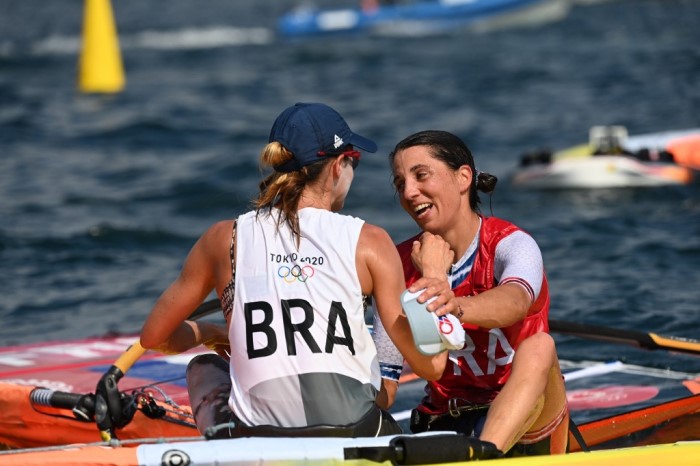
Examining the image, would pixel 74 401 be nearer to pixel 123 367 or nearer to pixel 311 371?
pixel 123 367

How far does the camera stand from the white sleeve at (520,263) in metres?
3.64

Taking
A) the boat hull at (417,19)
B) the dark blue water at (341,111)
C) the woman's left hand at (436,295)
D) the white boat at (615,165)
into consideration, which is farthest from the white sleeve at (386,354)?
the boat hull at (417,19)

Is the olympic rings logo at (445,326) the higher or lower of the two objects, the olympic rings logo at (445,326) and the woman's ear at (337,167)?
the lower

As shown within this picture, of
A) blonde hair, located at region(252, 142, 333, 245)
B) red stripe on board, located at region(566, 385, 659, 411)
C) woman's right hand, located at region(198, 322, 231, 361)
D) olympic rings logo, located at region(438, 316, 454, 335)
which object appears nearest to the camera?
olympic rings logo, located at region(438, 316, 454, 335)

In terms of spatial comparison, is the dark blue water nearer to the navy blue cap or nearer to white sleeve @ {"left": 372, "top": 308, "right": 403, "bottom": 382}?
white sleeve @ {"left": 372, "top": 308, "right": 403, "bottom": 382}

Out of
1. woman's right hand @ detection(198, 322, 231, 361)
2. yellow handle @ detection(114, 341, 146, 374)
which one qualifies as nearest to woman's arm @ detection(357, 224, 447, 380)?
woman's right hand @ detection(198, 322, 231, 361)

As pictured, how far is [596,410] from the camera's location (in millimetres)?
5539

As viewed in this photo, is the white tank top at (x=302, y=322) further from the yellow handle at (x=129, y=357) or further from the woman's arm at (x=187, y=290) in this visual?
the yellow handle at (x=129, y=357)

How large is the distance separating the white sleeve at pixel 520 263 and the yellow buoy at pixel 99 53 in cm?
1447

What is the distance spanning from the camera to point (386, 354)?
384 centimetres

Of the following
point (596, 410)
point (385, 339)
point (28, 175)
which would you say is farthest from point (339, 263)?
point (28, 175)

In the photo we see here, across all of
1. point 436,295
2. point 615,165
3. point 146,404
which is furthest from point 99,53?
point 436,295

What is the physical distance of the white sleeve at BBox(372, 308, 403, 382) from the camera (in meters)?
3.81

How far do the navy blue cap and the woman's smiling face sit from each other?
0.34 metres
